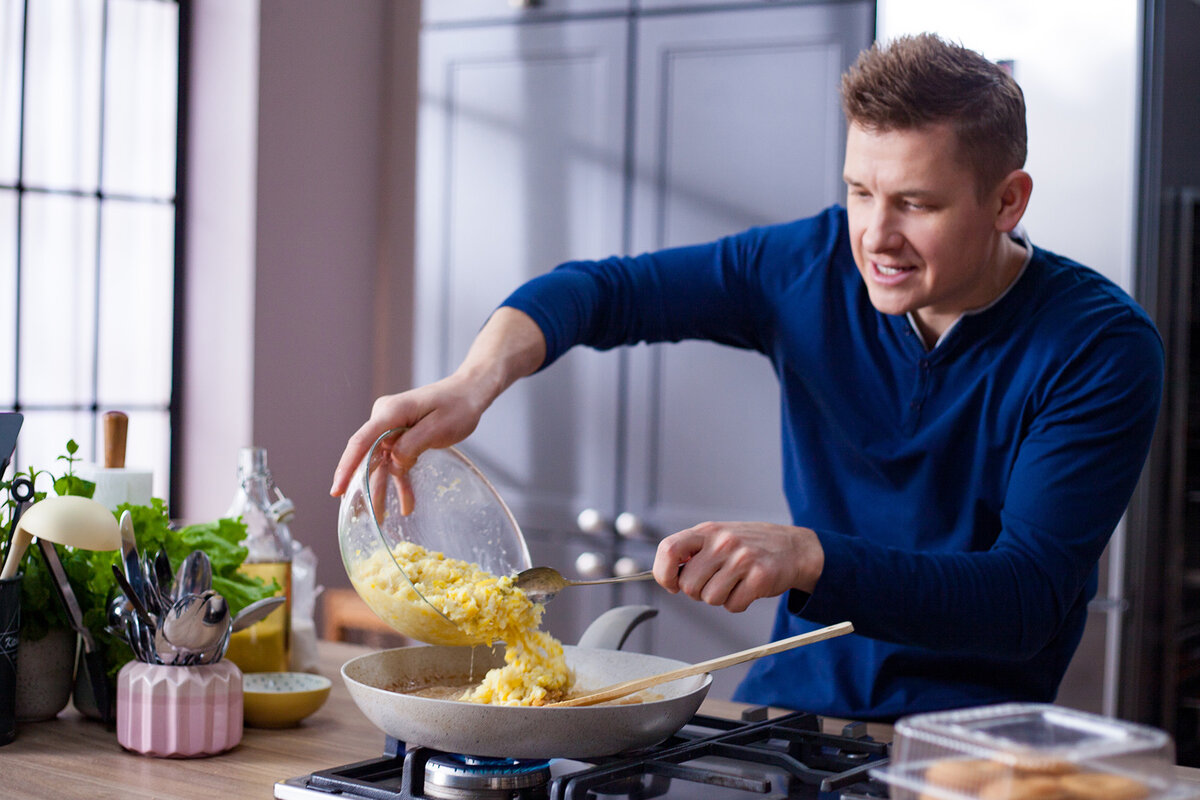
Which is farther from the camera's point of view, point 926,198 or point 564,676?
point 926,198

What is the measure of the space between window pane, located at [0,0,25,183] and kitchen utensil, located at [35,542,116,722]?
2069 mm

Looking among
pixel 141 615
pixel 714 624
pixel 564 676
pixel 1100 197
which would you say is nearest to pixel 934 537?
pixel 564 676

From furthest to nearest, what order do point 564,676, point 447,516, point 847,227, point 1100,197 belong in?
point 1100,197 → point 847,227 → point 447,516 → point 564,676

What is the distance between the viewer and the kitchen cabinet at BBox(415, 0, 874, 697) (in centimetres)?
275

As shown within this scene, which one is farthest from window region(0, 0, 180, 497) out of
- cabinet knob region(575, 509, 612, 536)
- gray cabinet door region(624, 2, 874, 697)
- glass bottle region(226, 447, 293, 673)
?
glass bottle region(226, 447, 293, 673)

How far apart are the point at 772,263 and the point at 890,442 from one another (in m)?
0.32

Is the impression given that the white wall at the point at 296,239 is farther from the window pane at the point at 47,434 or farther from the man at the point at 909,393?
the man at the point at 909,393

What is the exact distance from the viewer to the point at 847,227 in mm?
1731

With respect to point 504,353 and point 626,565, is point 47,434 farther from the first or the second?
point 504,353

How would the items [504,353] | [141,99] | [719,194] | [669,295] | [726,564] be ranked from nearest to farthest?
[726,564] → [504,353] → [669,295] → [719,194] → [141,99]

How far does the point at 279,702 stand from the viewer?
4.32 ft

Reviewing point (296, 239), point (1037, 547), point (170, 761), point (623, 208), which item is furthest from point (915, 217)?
point (296, 239)

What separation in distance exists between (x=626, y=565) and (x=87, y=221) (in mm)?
1667

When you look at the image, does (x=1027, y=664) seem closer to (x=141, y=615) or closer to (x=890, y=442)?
(x=890, y=442)
